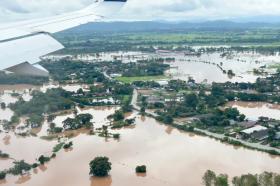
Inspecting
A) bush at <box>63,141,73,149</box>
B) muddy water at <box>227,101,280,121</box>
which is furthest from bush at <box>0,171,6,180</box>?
muddy water at <box>227,101,280,121</box>

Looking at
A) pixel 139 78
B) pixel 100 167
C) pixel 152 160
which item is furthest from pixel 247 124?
pixel 139 78

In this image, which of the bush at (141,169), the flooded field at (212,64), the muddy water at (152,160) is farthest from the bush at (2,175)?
the flooded field at (212,64)

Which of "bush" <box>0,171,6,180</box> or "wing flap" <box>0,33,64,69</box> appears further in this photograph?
"bush" <box>0,171,6,180</box>

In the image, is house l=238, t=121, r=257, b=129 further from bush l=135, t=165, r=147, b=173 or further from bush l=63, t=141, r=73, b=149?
bush l=63, t=141, r=73, b=149

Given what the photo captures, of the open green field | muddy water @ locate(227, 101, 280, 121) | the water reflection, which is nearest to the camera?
the water reflection

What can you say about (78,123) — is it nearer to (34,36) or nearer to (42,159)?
(42,159)
